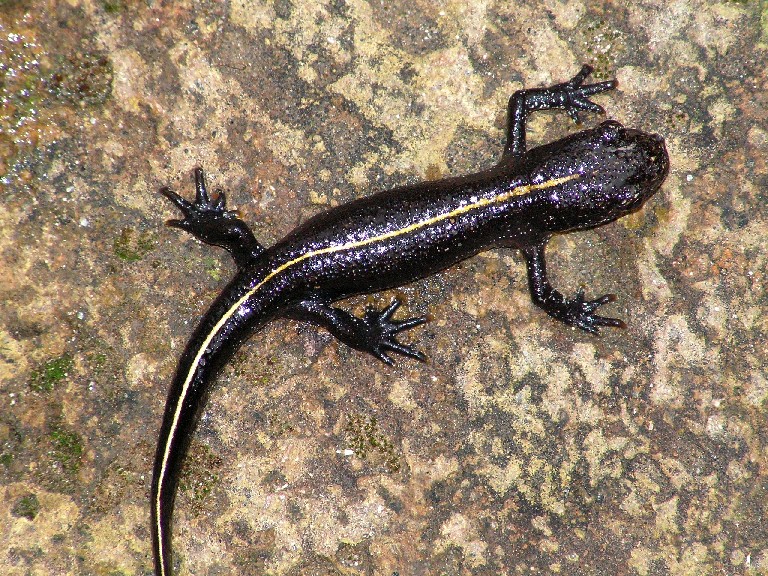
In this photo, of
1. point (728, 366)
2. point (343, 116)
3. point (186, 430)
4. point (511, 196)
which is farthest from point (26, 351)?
point (728, 366)

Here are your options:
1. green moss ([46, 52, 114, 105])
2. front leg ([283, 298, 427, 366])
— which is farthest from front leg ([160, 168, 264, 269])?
green moss ([46, 52, 114, 105])

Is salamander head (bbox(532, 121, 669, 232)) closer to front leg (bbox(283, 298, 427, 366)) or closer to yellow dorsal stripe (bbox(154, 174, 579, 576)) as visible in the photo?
yellow dorsal stripe (bbox(154, 174, 579, 576))

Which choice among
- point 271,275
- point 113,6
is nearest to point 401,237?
point 271,275

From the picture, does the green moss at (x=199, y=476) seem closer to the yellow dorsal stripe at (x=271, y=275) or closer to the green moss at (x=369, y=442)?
the yellow dorsal stripe at (x=271, y=275)

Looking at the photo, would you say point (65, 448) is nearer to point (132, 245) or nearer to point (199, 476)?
point (199, 476)

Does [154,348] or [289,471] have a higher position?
[154,348]

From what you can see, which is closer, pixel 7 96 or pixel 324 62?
pixel 7 96

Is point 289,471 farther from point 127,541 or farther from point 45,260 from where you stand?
point 45,260
